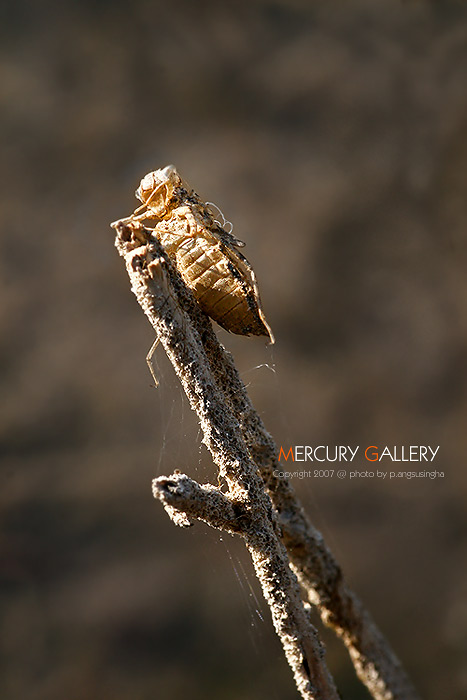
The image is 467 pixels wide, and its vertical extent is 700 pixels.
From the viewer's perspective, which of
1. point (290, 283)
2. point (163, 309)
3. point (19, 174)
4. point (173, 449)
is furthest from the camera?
point (290, 283)

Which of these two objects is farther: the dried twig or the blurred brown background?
the blurred brown background

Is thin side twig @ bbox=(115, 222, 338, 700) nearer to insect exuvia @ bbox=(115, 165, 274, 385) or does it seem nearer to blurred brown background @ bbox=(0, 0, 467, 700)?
insect exuvia @ bbox=(115, 165, 274, 385)

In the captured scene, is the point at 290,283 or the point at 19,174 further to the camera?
the point at 290,283

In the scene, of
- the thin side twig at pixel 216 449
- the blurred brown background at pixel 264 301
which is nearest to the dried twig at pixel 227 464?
the thin side twig at pixel 216 449

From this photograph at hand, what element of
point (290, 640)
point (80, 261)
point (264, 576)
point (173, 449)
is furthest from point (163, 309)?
point (80, 261)

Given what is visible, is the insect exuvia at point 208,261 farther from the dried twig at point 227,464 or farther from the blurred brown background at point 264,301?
the blurred brown background at point 264,301

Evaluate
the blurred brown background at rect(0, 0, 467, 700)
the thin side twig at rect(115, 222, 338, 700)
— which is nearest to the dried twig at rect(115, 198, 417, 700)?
the thin side twig at rect(115, 222, 338, 700)

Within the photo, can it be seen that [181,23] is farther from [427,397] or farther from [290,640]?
[290,640]
